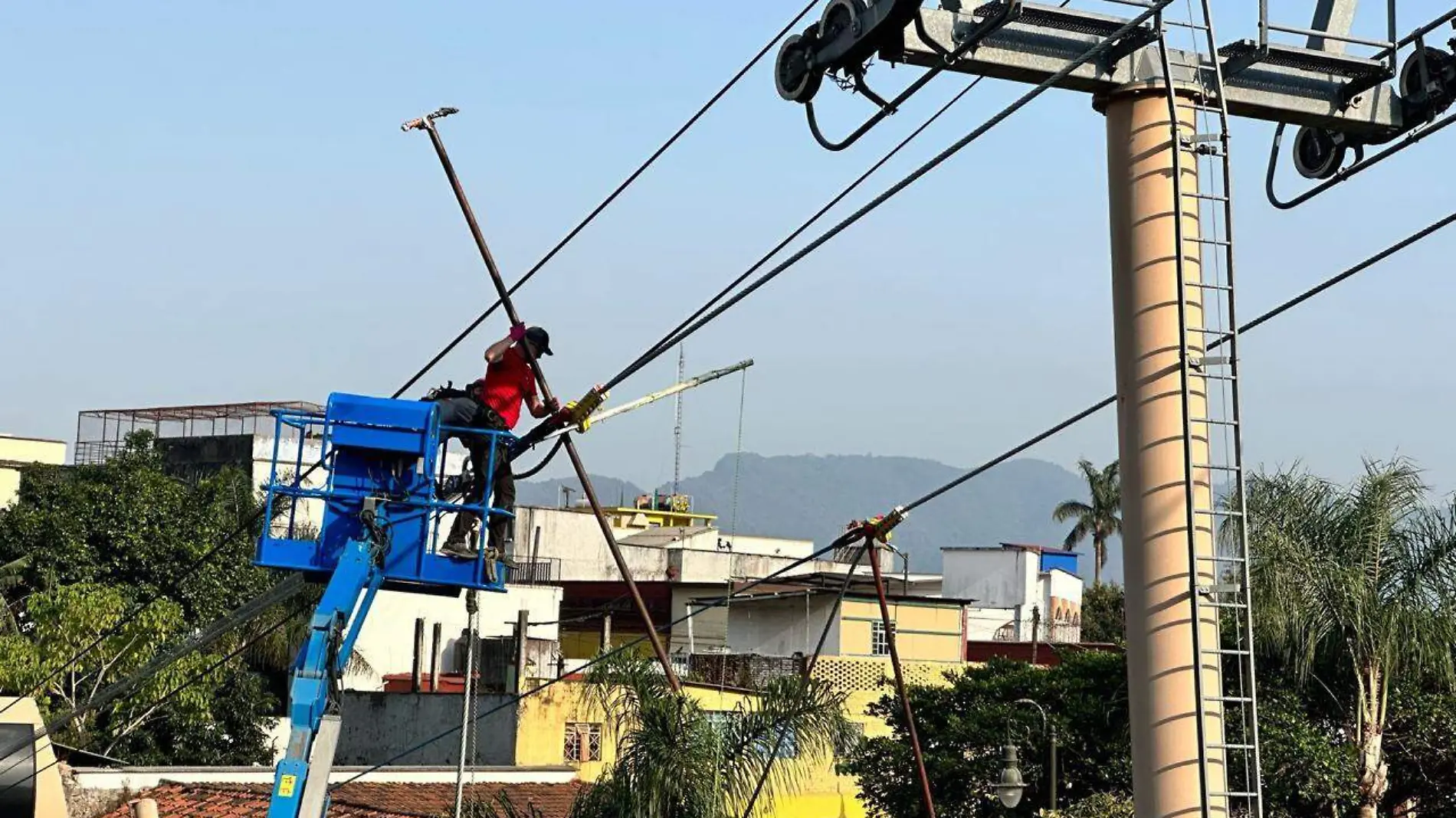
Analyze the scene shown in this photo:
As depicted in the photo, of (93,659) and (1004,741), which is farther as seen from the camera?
(93,659)

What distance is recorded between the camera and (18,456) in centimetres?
6275

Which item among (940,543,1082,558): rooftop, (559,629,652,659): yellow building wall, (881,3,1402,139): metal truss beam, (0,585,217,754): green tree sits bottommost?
(0,585,217,754): green tree

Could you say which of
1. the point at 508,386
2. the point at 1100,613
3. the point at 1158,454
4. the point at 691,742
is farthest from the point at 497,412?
the point at 1100,613

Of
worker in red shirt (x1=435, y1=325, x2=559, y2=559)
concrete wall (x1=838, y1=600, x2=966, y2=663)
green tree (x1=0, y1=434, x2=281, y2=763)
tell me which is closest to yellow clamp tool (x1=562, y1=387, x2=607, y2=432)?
worker in red shirt (x1=435, y1=325, x2=559, y2=559)

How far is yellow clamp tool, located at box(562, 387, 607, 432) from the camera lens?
1305 cm

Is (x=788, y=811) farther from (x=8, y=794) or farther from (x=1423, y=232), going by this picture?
(x=1423, y=232)

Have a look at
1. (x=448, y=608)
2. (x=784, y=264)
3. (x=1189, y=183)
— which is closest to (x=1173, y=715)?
(x=1189, y=183)

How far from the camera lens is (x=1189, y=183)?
8.96 meters

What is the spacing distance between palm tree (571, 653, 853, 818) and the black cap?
3.20 m

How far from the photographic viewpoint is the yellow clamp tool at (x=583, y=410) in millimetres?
13055

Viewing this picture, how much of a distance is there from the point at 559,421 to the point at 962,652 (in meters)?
34.0

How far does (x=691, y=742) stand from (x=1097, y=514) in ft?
270

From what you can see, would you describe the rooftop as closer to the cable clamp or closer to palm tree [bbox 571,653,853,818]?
the cable clamp

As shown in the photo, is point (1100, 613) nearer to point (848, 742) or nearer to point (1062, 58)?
point (848, 742)
